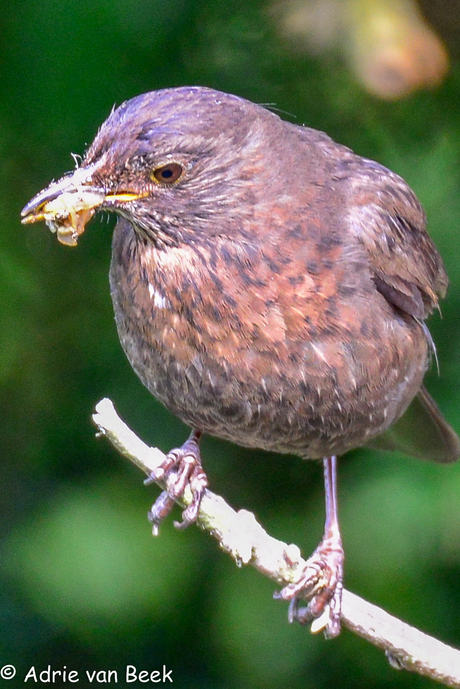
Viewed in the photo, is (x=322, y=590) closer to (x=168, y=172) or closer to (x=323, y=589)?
(x=323, y=589)

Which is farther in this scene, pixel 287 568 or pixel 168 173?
pixel 168 173

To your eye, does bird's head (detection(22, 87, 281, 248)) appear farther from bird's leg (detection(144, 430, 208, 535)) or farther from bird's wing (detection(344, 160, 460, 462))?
bird's leg (detection(144, 430, 208, 535))
